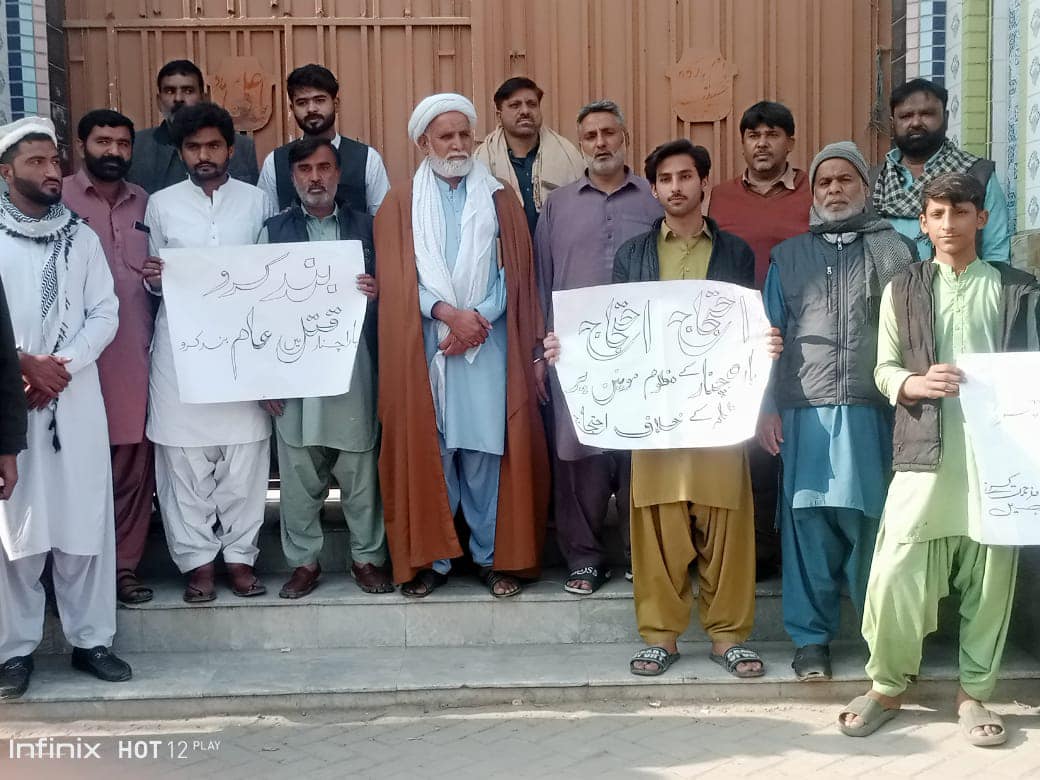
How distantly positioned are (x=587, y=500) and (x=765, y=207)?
4.72 ft

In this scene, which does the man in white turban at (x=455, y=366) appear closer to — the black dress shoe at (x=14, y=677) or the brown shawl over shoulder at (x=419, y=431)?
the brown shawl over shoulder at (x=419, y=431)

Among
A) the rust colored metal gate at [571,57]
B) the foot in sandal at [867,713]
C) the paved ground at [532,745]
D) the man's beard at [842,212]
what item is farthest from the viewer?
the rust colored metal gate at [571,57]

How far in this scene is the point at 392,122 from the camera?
613 centimetres

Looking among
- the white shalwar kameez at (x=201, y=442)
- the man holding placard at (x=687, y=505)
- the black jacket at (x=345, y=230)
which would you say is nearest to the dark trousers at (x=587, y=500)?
the man holding placard at (x=687, y=505)

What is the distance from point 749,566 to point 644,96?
2.98 meters

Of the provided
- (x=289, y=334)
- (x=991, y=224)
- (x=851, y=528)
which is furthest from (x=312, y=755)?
(x=991, y=224)

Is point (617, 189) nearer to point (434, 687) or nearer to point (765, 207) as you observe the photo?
point (765, 207)

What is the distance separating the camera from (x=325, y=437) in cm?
456

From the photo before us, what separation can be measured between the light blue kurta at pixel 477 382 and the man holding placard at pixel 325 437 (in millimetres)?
310

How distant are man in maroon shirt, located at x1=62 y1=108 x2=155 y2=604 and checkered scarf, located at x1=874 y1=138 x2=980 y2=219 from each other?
10.0ft

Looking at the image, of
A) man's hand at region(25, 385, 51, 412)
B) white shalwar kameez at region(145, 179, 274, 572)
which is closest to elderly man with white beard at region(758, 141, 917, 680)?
white shalwar kameez at region(145, 179, 274, 572)

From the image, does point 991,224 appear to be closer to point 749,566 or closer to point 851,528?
point 851,528

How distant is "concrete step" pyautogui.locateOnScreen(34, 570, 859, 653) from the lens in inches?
179

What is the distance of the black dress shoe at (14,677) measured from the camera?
405 cm
